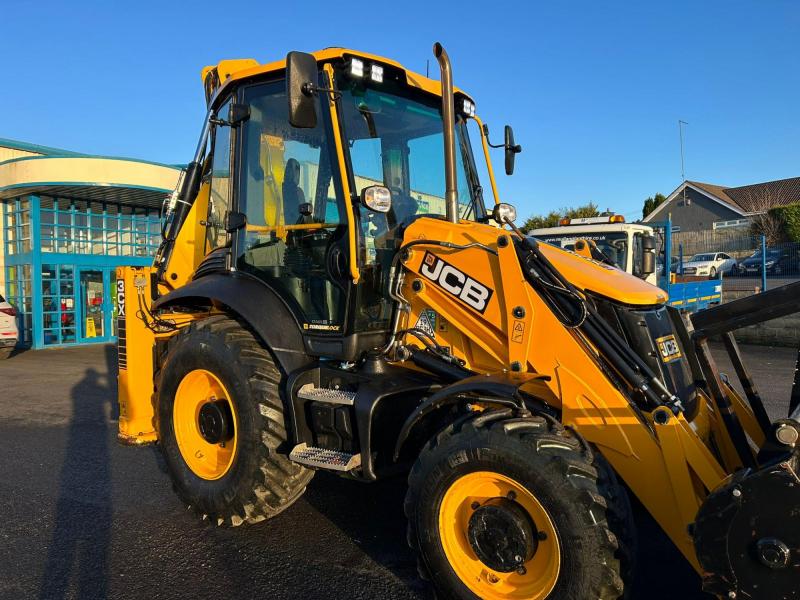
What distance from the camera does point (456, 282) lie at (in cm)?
331

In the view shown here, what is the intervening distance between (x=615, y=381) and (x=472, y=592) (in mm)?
1140

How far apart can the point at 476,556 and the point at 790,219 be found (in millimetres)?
32392

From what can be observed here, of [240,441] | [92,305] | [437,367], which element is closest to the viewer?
[437,367]

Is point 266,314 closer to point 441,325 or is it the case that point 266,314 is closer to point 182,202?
point 441,325

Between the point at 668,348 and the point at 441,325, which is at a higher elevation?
the point at 441,325

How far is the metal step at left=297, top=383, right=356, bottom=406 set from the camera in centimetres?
341

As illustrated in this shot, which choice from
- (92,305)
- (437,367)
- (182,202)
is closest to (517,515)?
(437,367)

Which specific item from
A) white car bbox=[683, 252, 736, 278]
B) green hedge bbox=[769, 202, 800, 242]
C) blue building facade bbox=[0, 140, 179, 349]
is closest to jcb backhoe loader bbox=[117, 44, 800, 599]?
blue building facade bbox=[0, 140, 179, 349]

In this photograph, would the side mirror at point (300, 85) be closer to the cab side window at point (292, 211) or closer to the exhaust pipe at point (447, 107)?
the cab side window at point (292, 211)

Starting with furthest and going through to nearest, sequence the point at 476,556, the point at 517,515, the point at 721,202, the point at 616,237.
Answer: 1. the point at 721,202
2. the point at 616,237
3. the point at 476,556
4. the point at 517,515

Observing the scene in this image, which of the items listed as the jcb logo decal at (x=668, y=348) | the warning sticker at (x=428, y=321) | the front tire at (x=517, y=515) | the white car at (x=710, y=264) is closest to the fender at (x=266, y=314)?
the warning sticker at (x=428, y=321)

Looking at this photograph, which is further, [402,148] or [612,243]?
[612,243]

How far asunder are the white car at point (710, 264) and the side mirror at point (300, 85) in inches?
938

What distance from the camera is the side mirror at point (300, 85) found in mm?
3135
